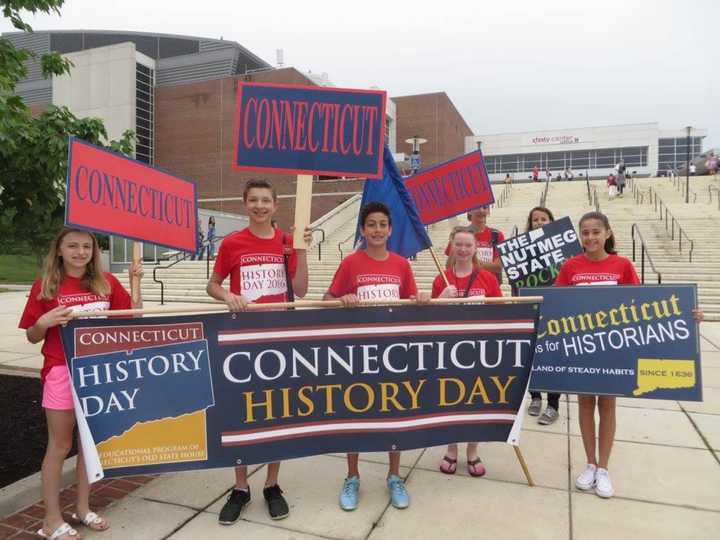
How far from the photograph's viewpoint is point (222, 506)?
3.08 m

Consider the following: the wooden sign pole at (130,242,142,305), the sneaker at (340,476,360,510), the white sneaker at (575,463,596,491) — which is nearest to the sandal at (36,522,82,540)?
the wooden sign pole at (130,242,142,305)

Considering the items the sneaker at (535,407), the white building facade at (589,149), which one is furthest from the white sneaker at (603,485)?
the white building facade at (589,149)

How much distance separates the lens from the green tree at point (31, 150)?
3.28 m

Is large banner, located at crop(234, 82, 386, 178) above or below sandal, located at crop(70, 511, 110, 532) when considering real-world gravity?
above

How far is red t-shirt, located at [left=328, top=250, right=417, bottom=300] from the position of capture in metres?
3.17

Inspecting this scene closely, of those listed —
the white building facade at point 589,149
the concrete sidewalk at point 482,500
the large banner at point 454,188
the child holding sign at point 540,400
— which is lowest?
the concrete sidewalk at point 482,500

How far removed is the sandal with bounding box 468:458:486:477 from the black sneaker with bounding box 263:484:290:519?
1.27 m

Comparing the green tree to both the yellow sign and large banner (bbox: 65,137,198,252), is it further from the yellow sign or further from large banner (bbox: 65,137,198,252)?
the yellow sign

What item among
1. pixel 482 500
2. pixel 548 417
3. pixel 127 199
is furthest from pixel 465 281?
pixel 127 199

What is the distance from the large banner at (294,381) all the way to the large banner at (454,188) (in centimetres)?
196

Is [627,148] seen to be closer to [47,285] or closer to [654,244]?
[654,244]

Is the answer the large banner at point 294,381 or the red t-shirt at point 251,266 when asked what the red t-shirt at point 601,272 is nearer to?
the large banner at point 294,381

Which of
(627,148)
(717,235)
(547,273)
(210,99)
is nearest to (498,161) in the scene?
(627,148)

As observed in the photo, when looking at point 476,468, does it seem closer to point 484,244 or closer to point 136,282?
point 484,244
